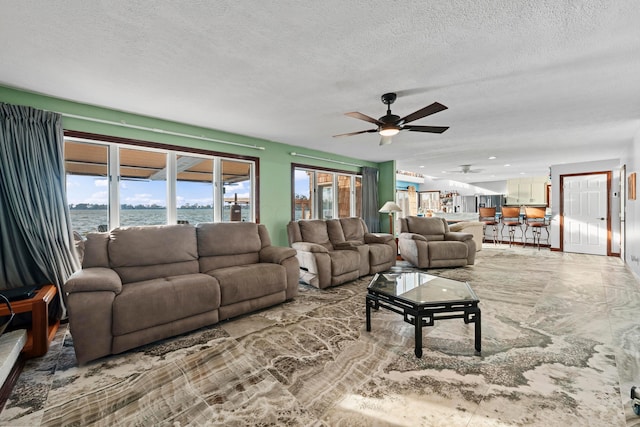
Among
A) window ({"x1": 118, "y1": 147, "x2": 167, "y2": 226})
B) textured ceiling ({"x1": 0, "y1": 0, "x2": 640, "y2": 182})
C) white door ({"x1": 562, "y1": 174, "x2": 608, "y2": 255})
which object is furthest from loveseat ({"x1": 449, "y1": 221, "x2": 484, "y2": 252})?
window ({"x1": 118, "y1": 147, "x2": 167, "y2": 226})

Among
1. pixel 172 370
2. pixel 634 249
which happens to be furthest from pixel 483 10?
pixel 634 249

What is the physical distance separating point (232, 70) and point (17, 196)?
2380mm

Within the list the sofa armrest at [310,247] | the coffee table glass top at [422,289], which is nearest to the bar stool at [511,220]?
the coffee table glass top at [422,289]

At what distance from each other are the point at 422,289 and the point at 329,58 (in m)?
2.20

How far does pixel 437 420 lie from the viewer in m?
1.52

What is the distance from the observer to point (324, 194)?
243 inches

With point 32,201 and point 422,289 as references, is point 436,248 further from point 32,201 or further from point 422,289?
point 32,201

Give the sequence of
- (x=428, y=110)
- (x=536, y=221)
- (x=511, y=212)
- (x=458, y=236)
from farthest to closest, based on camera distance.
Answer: (x=511, y=212) → (x=536, y=221) → (x=458, y=236) → (x=428, y=110)

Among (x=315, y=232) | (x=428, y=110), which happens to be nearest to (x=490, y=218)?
(x=315, y=232)

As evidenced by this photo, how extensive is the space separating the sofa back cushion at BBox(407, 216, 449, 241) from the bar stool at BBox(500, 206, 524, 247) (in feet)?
11.6

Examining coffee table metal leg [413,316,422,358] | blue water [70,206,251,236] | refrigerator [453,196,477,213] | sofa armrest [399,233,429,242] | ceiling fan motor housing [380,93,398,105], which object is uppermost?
ceiling fan motor housing [380,93,398,105]

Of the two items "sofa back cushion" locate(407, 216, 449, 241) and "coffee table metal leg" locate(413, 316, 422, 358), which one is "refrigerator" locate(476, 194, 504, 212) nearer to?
"sofa back cushion" locate(407, 216, 449, 241)

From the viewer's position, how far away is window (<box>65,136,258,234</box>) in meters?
3.28

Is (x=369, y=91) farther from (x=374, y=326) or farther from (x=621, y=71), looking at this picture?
(x=374, y=326)
